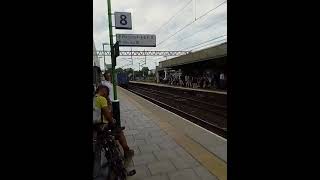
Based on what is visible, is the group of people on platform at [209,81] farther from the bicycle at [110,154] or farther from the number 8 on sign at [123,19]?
the bicycle at [110,154]

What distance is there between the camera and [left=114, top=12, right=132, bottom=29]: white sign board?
301 inches

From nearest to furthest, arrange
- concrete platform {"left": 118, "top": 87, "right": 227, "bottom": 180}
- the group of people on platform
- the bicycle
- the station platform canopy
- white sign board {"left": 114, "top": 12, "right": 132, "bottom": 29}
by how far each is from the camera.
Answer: the bicycle
concrete platform {"left": 118, "top": 87, "right": 227, "bottom": 180}
white sign board {"left": 114, "top": 12, "right": 132, "bottom": 29}
the station platform canopy
the group of people on platform

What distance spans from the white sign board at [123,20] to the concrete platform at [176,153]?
301 cm

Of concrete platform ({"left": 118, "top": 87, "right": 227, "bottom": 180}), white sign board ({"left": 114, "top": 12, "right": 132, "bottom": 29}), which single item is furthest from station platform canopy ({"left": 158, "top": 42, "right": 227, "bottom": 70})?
white sign board ({"left": 114, "top": 12, "right": 132, "bottom": 29})

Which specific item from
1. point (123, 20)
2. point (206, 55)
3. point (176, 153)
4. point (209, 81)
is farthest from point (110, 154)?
point (209, 81)

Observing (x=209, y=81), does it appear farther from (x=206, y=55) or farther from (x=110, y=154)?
(x=110, y=154)

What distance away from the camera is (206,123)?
33.7 feet

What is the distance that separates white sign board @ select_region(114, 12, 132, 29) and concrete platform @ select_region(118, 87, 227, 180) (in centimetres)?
301

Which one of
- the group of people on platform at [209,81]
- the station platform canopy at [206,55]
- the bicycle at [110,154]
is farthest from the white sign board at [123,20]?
the group of people on platform at [209,81]

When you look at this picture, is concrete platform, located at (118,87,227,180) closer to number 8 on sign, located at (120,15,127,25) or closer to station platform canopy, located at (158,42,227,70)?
number 8 on sign, located at (120,15,127,25)

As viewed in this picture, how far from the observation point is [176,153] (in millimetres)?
5625
